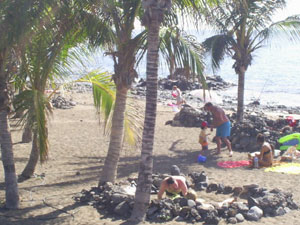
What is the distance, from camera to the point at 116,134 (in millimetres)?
8680

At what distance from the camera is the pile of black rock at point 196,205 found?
24.7 ft

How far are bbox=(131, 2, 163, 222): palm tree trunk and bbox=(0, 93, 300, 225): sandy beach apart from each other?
0.55 metres

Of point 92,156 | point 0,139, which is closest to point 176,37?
point 0,139

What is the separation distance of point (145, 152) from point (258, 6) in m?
8.60

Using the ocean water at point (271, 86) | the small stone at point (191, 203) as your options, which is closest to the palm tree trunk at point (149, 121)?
the small stone at point (191, 203)

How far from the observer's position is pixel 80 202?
8414 millimetres

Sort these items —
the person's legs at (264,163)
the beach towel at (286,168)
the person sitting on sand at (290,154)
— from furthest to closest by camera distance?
the person sitting on sand at (290,154)
the person's legs at (264,163)
the beach towel at (286,168)

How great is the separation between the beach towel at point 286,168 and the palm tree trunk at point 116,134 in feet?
12.8

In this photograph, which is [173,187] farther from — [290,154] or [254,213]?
[290,154]

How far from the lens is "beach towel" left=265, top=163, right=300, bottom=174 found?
10703 mm

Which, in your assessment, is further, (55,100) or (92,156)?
(55,100)

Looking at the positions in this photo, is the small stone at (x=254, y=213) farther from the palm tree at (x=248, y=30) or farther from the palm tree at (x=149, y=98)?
the palm tree at (x=248, y=30)

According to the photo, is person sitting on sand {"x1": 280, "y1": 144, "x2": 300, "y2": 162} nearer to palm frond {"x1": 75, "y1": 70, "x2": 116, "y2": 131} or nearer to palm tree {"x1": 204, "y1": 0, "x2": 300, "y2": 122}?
palm tree {"x1": 204, "y1": 0, "x2": 300, "y2": 122}

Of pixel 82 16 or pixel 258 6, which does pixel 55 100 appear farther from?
pixel 82 16
